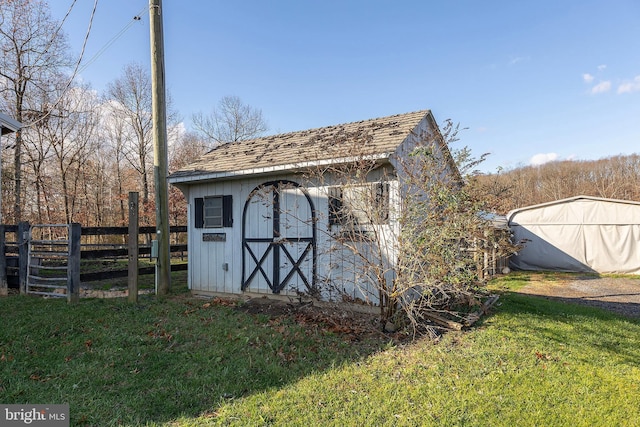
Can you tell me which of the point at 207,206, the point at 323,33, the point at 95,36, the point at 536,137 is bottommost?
the point at 207,206

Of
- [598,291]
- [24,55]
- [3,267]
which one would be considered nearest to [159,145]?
[3,267]

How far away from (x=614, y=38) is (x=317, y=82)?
29.4 ft

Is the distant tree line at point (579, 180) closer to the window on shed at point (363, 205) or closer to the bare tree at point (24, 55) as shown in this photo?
the window on shed at point (363, 205)

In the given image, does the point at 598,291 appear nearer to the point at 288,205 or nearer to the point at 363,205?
the point at 363,205

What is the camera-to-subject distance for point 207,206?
7602mm

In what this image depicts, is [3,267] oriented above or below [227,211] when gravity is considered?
below

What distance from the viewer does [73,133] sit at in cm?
1931

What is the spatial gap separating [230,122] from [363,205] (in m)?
23.5

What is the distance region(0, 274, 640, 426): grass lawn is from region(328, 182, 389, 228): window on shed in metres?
1.74

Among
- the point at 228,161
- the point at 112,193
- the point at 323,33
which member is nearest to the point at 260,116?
the point at 112,193

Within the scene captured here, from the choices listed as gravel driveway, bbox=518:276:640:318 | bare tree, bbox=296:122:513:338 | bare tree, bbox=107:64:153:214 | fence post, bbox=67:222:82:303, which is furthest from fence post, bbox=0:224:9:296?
bare tree, bbox=107:64:153:214

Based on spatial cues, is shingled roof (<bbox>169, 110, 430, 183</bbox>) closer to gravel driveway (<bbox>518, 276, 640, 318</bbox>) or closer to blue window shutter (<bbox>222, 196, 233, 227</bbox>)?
blue window shutter (<bbox>222, 196, 233, 227</bbox>)

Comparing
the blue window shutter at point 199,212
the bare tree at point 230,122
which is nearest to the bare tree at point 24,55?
the bare tree at point 230,122

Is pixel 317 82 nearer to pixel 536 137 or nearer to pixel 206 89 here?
pixel 206 89
